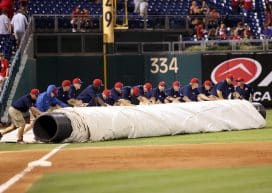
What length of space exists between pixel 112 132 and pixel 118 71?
37.7ft

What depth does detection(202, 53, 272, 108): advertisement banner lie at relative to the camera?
29.5m

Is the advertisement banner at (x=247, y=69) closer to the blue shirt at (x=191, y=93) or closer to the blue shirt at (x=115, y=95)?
the blue shirt at (x=191, y=93)

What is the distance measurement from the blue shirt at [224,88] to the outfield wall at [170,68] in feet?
14.4

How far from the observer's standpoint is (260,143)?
15672 mm

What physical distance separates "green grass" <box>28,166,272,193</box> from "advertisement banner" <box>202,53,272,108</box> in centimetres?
1824

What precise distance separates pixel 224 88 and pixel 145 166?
519 inches

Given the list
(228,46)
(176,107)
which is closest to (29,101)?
(176,107)

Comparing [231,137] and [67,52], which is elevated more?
[67,52]

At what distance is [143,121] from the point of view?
18.5 metres

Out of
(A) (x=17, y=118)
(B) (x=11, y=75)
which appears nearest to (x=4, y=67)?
(B) (x=11, y=75)

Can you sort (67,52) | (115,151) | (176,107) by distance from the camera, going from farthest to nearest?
1. (67,52)
2. (176,107)
3. (115,151)

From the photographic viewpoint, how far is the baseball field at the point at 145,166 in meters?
9.64

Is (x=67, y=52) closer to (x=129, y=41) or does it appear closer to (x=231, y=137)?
(x=129, y=41)

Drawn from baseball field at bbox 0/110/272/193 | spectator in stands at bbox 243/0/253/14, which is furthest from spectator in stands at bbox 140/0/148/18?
baseball field at bbox 0/110/272/193
